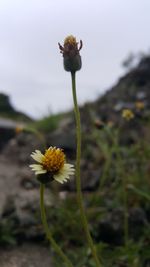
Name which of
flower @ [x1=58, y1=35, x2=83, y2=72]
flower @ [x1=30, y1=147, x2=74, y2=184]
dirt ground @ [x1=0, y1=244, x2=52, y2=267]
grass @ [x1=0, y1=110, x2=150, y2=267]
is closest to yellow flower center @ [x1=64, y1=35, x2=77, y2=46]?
flower @ [x1=58, y1=35, x2=83, y2=72]

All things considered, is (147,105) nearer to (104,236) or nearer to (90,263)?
(104,236)

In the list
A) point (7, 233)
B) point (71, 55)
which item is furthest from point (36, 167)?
point (7, 233)

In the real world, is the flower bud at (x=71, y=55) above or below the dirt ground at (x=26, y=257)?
above

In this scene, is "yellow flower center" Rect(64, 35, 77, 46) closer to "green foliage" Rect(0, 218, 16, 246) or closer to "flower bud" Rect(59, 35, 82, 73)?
"flower bud" Rect(59, 35, 82, 73)

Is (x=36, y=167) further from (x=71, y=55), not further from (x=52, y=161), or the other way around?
(x=71, y=55)

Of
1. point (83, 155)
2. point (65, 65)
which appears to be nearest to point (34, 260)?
point (65, 65)

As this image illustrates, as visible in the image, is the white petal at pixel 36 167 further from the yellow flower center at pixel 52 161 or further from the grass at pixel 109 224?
the grass at pixel 109 224

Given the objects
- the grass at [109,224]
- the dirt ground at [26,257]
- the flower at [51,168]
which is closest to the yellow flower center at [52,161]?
the flower at [51,168]
